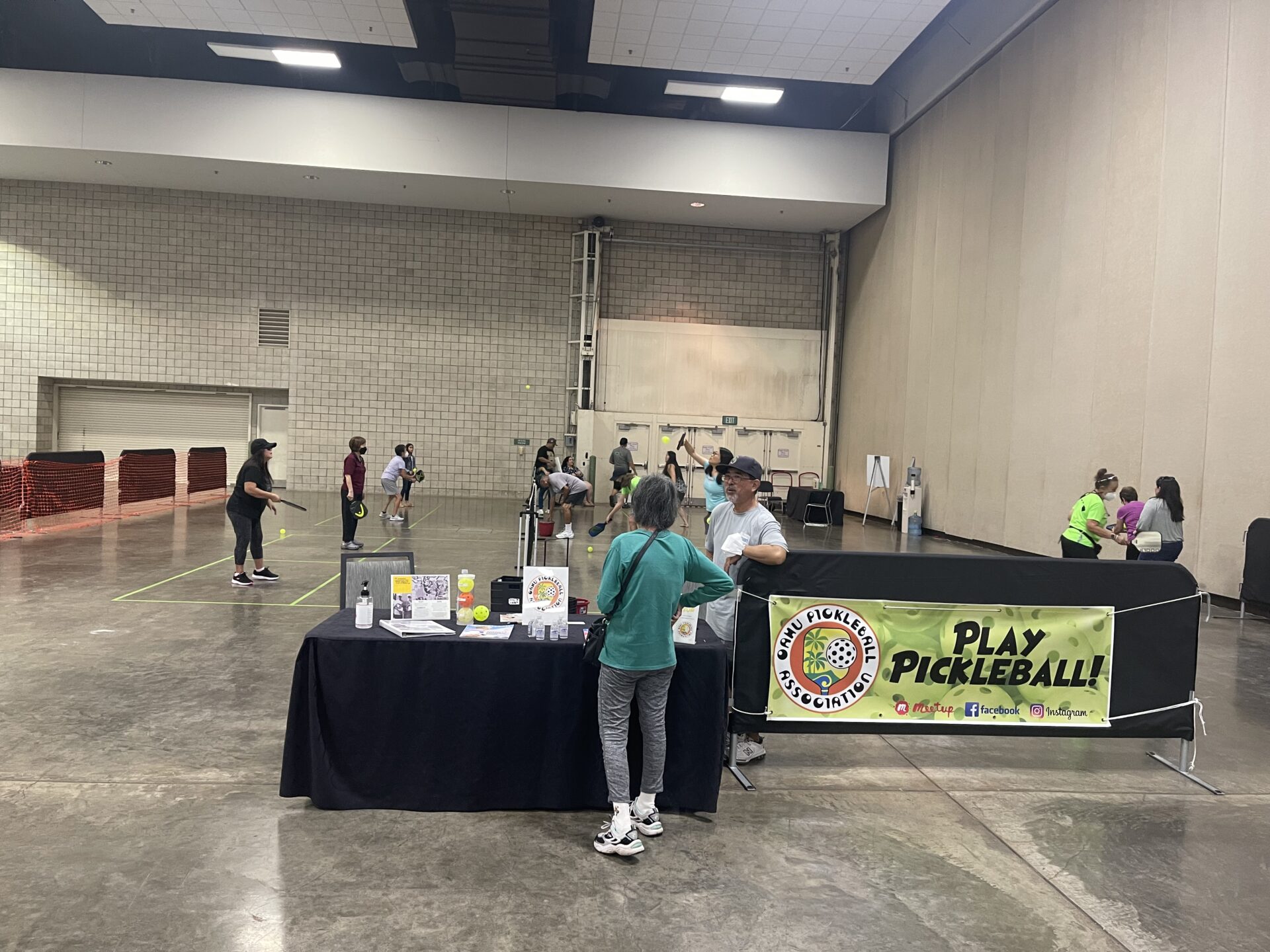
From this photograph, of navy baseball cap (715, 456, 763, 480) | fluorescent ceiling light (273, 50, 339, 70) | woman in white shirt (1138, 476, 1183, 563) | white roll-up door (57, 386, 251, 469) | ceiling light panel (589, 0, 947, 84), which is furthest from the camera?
white roll-up door (57, 386, 251, 469)

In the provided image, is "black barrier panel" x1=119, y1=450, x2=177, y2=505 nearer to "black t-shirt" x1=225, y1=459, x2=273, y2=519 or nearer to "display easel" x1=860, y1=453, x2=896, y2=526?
"black t-shirt" x1=225, y1=459, x2=273, y2=519

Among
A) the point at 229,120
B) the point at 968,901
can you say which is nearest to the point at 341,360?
the point at 229,120

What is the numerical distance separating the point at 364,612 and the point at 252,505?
19.6 feet

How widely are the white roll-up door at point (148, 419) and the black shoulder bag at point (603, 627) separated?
75.3ft

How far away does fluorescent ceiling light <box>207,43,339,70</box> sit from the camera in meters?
18.4

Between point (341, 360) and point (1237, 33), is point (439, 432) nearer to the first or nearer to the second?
point (341, 360)

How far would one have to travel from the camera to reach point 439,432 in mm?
24172

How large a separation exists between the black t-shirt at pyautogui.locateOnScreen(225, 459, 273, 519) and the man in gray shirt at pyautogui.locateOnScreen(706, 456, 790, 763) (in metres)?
6.42

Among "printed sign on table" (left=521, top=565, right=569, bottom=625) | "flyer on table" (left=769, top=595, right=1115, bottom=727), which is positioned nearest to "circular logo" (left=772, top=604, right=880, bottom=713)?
"flyer on table" (left=769, top=595, right=1115, bottom=727)

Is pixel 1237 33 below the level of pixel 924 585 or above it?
above

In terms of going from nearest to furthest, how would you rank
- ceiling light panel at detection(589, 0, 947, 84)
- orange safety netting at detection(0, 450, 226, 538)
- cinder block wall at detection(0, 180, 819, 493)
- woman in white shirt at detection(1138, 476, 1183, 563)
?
woman in white shirt at detection(1138, 476, 1183, 563) < orange safety netting at detection(0, 450, 226, 538) < ceiling light panel at detection(589, 0, 947, 84) < cinder block wall at detection(0, 180, 819, 493)

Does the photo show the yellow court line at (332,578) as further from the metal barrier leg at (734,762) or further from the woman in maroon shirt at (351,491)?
the metal barrier leg at (734,762)

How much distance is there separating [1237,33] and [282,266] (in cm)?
2132

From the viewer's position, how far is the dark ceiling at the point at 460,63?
17.4 m
